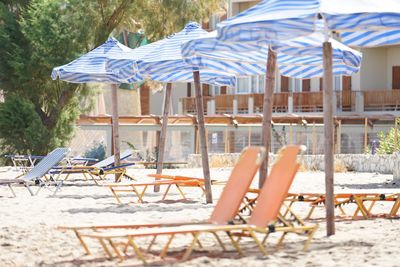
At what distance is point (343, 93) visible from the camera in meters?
41.9

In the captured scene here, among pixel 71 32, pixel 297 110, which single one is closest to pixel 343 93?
pixel 297 110

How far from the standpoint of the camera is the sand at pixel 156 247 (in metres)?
8.15

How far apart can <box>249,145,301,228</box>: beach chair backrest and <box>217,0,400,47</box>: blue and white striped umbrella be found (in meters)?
1.24

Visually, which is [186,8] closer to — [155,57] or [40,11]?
[40,11]

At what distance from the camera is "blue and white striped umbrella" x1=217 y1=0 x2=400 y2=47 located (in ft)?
30.2

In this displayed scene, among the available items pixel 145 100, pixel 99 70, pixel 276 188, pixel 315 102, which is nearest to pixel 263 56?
pixel 276 188

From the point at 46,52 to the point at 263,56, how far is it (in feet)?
53.3

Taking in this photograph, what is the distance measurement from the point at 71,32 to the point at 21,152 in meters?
3.78

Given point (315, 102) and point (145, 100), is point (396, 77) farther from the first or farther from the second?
point (145, 100)

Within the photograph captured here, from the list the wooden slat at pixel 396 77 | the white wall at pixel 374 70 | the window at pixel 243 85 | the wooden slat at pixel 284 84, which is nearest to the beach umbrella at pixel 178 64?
the white wall at pixel 374 70

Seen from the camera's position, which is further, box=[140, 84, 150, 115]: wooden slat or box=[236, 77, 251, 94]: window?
box=[140, 84, 150, 115]: wooden slat

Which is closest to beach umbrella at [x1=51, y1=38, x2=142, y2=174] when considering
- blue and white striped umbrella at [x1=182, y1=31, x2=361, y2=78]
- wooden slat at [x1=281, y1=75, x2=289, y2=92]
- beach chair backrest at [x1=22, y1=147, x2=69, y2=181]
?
beach chair backrest at [x1=22, y1=147, x2=69, y2=181]

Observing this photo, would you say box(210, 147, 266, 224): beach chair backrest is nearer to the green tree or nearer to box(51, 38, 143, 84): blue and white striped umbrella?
box(51, 38, 143, 84): blue and white striped umbrella

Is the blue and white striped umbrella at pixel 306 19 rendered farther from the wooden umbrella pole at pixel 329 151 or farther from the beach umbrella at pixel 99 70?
the beach umbrella at pixel 99 70
